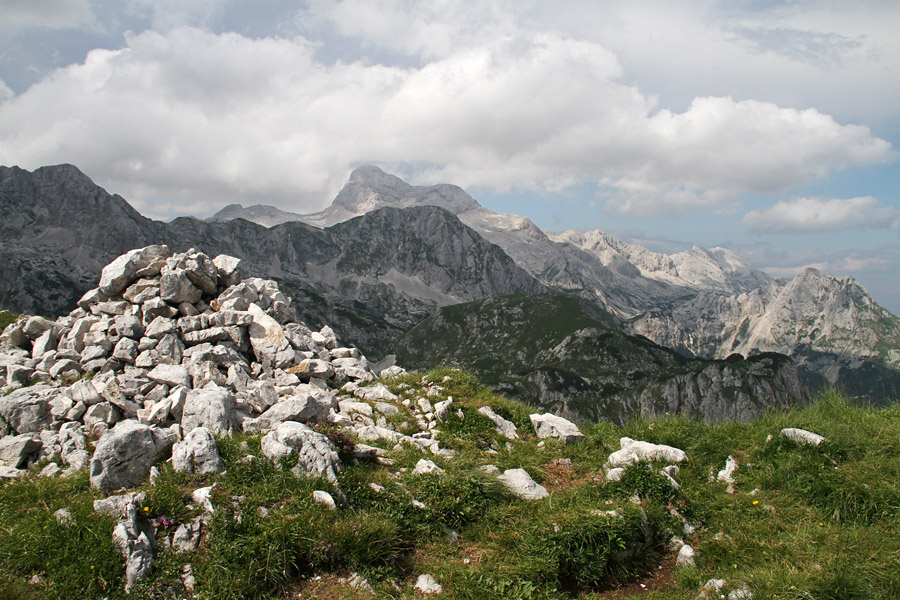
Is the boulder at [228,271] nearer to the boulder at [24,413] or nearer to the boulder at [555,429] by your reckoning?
the boulder at [24,413]

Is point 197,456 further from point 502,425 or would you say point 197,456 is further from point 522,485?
point 502,425

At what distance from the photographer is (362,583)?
8219 mm

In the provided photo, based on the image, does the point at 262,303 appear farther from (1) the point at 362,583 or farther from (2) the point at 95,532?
(1) the point at 362,583

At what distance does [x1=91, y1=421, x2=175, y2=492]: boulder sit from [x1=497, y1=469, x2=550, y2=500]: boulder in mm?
7705

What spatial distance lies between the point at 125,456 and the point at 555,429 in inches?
460

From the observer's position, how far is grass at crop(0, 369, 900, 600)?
7.75 meters

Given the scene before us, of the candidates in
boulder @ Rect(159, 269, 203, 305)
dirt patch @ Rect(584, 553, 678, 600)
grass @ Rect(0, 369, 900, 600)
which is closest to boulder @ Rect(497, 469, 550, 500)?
grass @ Rect(0, 369, 900, 600)

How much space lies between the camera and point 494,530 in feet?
32.7

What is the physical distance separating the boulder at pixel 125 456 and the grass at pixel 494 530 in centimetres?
37

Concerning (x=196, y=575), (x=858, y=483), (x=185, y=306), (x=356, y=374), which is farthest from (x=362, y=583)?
→ (x=185, y=306)

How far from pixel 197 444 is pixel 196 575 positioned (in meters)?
3.09

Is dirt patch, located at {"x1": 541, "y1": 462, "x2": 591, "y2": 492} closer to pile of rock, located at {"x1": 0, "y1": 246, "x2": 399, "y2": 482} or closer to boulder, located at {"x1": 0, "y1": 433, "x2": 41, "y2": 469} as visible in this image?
pile of rock, located at {"x1": 0, "y1": 246, "x2": 399, "y2": 482}

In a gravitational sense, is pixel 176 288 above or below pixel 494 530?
above

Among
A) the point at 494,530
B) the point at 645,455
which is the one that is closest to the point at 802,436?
the point at 645,455
